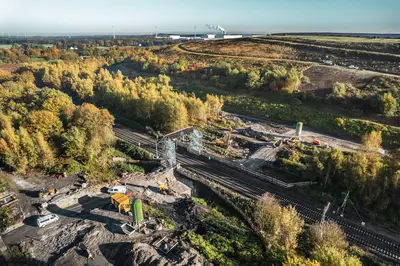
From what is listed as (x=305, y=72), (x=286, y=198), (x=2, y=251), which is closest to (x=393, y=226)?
(x=286, y=198)

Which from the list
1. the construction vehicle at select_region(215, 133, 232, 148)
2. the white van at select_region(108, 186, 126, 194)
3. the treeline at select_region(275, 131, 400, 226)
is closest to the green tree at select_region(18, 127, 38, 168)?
the white van at select_region(108, 186, 126, 194)

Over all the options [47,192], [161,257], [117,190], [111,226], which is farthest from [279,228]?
[47,192]

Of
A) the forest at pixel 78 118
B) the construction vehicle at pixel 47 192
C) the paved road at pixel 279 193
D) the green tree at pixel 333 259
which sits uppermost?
the forest at pixel 78 118

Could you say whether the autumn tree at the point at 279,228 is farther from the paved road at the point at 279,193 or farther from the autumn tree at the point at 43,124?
the autumn tree at the point at 43,124

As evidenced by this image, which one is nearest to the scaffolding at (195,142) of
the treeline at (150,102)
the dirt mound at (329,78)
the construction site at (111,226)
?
the treeline at (150,102)

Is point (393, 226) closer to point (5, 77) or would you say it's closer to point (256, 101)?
point (256, 101)
